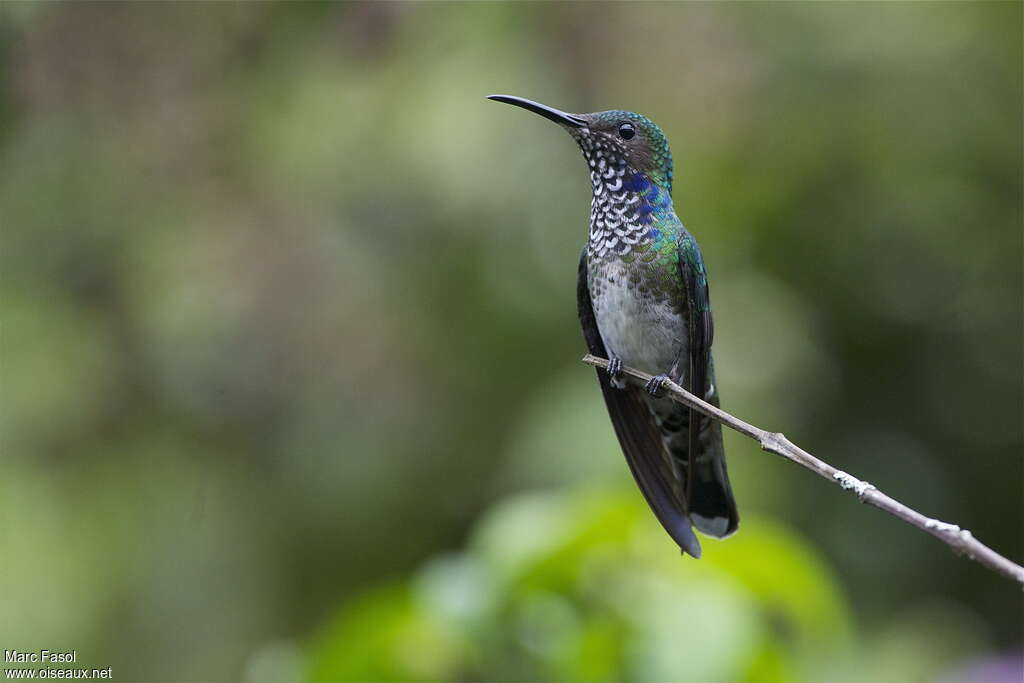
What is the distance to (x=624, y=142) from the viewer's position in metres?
2.03

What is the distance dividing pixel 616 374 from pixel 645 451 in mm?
163

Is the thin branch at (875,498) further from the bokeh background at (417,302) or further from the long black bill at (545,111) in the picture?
the bokeh background at (417,302)

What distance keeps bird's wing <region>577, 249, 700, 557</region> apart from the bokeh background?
1372mm

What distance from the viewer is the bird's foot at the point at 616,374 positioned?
76.5 inches

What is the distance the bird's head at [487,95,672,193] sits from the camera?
2.00m

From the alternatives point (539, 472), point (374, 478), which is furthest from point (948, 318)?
point (374, 478)

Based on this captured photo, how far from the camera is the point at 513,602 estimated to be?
242cm

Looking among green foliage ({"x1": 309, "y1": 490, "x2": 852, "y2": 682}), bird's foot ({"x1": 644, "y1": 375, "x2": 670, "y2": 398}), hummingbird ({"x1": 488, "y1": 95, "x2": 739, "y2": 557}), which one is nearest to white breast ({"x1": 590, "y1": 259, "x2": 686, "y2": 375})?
hummingbird ({"x1": 488, "y1": 95, "x2": 739, "y2": 557})

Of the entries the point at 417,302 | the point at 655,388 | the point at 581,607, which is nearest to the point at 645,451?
the point at 655,388

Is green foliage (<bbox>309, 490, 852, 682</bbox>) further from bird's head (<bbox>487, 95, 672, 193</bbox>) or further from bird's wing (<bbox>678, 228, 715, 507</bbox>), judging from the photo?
bird's head (<bbox>487, 95, 672, 193</bbox>)

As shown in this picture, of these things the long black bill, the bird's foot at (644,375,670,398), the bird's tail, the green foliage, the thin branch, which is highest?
the long black bill

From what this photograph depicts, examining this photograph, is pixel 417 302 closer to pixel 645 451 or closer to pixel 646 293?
pixel 646 293

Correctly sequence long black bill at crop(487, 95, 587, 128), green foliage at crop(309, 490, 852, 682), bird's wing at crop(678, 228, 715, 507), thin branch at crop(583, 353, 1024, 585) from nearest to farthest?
thin branch at crop(583, 353, 1024, 585)
long black bill at crop(487, 95, 587, 128)
bird's wing at crop(678, 228, 715, 507)
green foliage at crop(309, 490, 852, 682)

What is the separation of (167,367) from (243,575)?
78 cm
